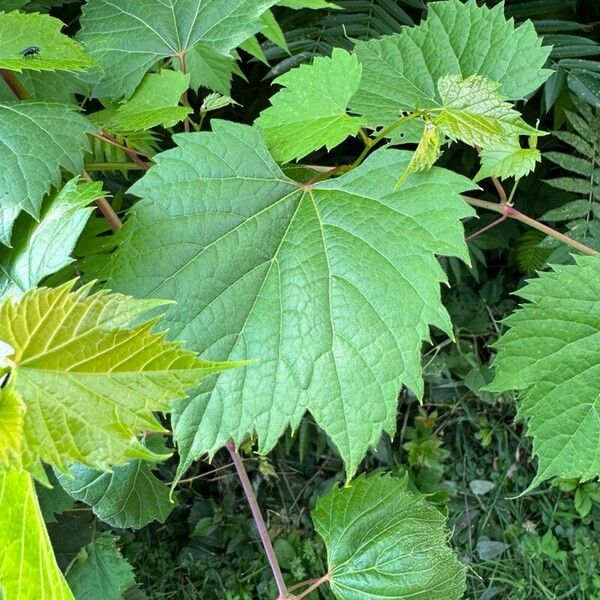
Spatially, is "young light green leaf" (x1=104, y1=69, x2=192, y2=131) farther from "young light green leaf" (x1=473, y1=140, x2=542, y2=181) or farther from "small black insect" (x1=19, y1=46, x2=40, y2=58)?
"young light green leaf" (x1=473, y1=140, x2=542, y2=181)

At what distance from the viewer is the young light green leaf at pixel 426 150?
0.53m

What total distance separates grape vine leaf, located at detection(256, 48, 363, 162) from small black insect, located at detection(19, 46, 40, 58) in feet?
0.65

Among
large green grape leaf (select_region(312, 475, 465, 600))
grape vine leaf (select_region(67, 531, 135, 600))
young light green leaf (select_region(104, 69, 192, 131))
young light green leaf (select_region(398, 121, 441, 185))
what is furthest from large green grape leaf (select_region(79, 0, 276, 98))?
grape vine leaf (select_region(67, 531, 135, 600))

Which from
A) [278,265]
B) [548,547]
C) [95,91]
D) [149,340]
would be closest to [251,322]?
[278,265]

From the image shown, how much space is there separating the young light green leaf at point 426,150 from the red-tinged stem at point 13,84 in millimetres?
357

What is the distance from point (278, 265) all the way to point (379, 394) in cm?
14

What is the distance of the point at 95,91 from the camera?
0.68 m

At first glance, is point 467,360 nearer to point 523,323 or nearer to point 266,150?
point 523,323

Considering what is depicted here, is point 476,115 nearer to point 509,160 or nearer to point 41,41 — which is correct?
point 509,160

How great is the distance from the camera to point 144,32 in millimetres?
688

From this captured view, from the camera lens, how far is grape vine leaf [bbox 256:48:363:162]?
1.94 ft

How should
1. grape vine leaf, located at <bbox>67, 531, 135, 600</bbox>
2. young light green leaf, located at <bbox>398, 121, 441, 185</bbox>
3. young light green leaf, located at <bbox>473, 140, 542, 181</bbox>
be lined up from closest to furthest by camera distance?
young light green leaf, located at <bbox>398, 121, 441, 185</bbox> → young light green leaf, located at <bbox>473, 140, 542, 181</bbox> → grape vine leaf, located at <bbox>67, 531, 135, 600</bbox>

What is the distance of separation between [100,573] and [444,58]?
79 centimetres

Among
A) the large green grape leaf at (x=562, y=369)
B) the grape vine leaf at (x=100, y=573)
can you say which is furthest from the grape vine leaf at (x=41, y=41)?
the grape vine leaf at (x=100, y=573)
